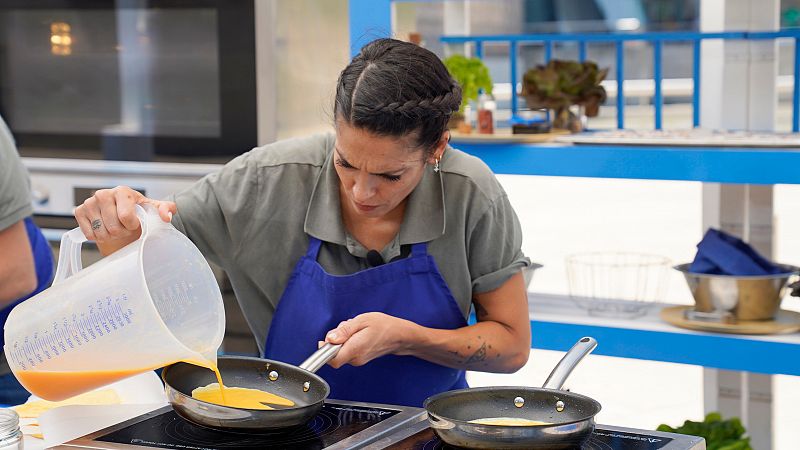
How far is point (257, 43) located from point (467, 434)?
1592 mm

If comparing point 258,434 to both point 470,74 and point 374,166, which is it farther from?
point 470,74

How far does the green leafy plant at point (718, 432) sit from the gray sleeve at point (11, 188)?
1558mm

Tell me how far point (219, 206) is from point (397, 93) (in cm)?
42

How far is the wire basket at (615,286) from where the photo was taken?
263cm

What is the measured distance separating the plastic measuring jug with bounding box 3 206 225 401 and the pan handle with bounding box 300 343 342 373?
0.43 feet

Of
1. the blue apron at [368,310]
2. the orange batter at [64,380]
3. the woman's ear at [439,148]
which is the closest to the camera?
the orange batter at [64,380]

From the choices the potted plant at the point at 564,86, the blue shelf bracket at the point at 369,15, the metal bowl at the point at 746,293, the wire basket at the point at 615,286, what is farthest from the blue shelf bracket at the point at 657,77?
the blue shelf bracket at the point at 369,15

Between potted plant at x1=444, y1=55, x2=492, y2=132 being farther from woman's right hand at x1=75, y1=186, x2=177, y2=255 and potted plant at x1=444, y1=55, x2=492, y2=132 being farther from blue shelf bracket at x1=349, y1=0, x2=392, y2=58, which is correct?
woman's right hand at x1=75, y1=186, x2=177, y2=255

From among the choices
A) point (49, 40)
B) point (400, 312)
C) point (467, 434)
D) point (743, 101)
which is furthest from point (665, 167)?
point (49, 40)

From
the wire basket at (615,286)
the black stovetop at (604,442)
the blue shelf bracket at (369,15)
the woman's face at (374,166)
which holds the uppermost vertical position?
the blue shelf bracket at (369,15)

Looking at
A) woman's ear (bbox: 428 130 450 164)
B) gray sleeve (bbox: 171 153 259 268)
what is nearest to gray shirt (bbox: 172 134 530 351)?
gray sleeve (bbox: 171 153 259 268)

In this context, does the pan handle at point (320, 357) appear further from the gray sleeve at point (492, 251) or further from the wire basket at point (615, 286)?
the wire basket at point (615, 286)

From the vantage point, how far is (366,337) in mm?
1557

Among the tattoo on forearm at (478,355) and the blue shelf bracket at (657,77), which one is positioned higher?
the blue shelf bracket at (657,77)
